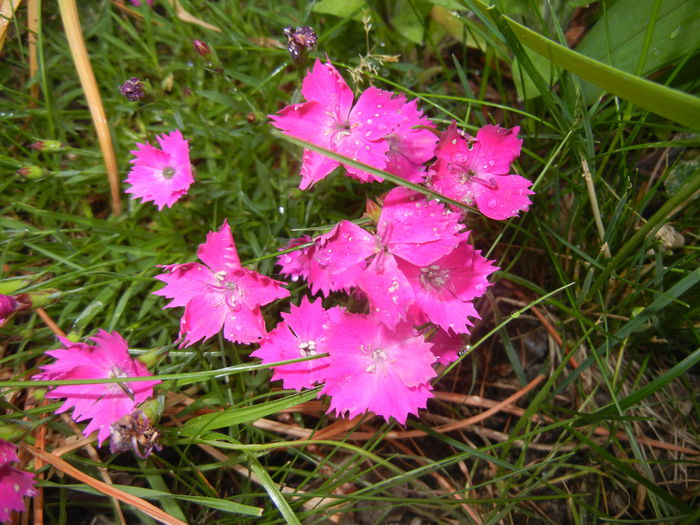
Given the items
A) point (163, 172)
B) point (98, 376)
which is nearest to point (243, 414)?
point (98, 376)

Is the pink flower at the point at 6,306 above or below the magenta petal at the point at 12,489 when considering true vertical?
above

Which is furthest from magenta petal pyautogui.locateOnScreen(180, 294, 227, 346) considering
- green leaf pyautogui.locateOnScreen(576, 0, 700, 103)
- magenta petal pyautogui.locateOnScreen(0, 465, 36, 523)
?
green leaf pyautogui.locateOnScreen(576, 0, 700, 103)

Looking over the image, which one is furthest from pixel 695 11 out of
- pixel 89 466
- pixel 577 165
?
pixel 89 466

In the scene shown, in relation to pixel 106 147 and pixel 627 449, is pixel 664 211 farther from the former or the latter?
pixel 106 147

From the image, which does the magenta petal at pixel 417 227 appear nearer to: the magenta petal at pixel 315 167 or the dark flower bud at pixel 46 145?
the magenta petal at pixel 315 167

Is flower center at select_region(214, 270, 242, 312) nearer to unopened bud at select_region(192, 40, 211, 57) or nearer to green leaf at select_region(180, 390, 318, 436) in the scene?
green leaf at select_region(180, 390, 318, 436)

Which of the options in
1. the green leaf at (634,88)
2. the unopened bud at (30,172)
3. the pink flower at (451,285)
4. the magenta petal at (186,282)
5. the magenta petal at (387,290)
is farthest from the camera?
the unopened bud at (30,172)

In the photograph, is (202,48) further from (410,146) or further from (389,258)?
(389,258)

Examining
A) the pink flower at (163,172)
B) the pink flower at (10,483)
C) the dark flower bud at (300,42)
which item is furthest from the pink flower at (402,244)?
the pink flower at (10,483)
